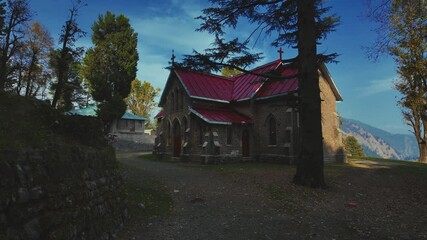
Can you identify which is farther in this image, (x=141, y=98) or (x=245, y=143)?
(x=141, y=98)

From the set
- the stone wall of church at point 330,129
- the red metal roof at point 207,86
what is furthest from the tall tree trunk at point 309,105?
the red metal roof at point 207,86

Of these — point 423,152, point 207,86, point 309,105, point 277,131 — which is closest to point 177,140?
point 207,86

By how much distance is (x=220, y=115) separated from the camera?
84.5ft

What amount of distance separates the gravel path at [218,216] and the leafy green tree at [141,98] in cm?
5425

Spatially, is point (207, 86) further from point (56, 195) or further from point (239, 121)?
point (56, 195)

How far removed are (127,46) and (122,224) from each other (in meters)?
35.6

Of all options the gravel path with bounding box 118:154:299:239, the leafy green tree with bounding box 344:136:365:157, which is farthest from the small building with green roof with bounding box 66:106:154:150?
the leafy green tree with bounding box 344:136:365:157

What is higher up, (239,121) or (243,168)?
(239,121)

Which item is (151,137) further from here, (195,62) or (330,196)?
(330,196)

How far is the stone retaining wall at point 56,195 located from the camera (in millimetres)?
4293

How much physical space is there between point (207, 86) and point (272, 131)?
25.4 feet

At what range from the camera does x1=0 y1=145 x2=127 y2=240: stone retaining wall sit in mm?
4293

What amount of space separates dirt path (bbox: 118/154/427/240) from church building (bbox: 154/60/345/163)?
8584 mm

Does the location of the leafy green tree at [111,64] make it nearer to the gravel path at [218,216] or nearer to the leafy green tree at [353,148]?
the gravel path at [218,216]
